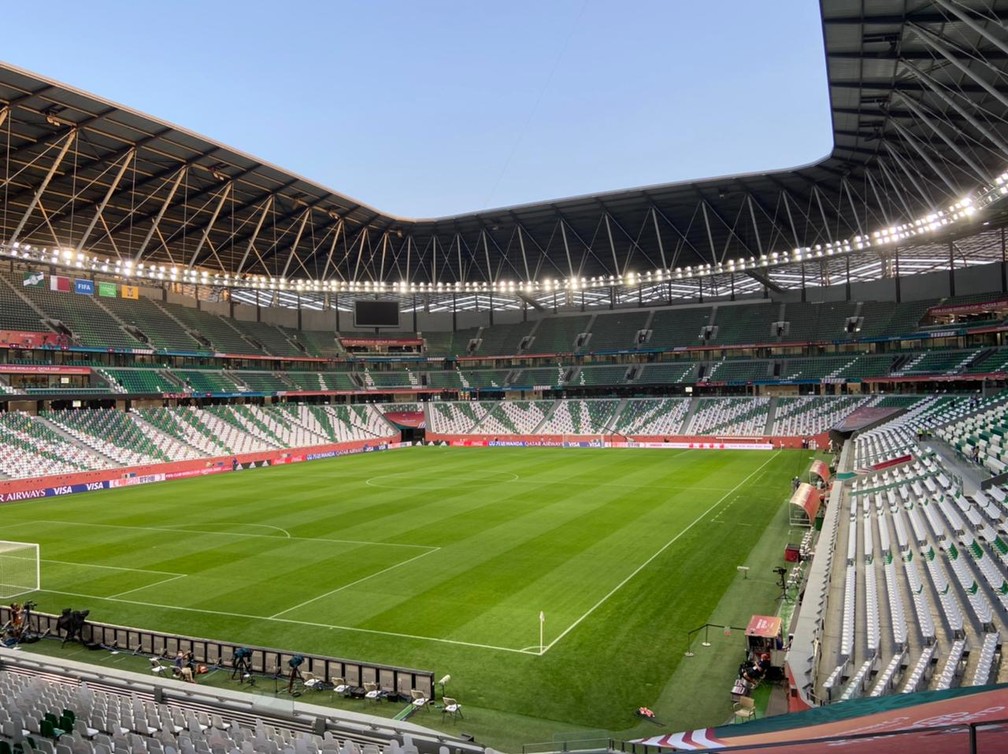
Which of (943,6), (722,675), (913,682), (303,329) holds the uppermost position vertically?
(943,6)

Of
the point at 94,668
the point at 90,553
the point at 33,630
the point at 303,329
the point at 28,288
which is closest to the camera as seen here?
the point at 94,668

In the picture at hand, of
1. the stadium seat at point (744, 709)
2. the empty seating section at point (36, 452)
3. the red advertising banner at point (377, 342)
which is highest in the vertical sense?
the red advertising banner at point (377, 342)

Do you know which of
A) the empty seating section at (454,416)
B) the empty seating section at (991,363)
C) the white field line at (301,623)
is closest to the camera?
the white field line at (301,623)

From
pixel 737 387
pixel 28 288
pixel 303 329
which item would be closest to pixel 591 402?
pixel 737 387

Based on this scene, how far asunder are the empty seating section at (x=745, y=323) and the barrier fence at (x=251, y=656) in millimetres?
66194

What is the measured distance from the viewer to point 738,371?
73.1 meters

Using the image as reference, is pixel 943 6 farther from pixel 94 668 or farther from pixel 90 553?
pixel 90 553

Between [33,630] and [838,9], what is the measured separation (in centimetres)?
3537

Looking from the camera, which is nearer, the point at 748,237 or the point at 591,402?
the point at 748,237

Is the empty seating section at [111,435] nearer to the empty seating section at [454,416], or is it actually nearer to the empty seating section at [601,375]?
the empty seating section at [454,416]

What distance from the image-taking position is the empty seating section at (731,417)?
6539 centimetres

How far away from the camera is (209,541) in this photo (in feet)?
96.5

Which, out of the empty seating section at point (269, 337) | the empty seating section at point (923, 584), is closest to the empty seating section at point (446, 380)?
the empty seating section at point (269, 337)

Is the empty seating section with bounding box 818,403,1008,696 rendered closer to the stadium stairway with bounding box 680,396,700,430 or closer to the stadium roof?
the stadium roof
